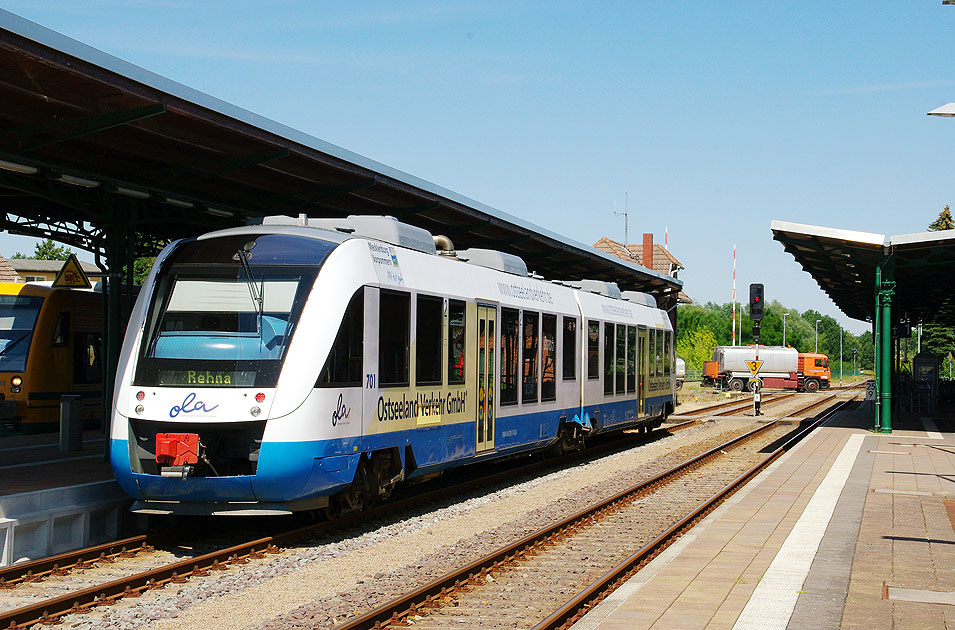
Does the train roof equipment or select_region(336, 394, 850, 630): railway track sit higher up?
the train roof equipment

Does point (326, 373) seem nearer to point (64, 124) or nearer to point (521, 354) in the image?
point (64, 124)

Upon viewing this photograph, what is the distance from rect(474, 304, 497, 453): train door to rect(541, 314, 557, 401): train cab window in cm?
215

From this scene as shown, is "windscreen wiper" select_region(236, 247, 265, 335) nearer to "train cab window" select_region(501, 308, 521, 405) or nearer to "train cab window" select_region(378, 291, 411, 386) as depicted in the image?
"train cab window" select_region(378, 291, 411, 386)

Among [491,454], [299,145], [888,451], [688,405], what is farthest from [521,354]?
[688,405]

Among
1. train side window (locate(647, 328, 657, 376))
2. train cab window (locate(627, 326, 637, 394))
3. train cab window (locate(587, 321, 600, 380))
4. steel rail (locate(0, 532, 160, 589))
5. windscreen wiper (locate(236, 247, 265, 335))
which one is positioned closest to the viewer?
steel rail (locate(0, 532, 160, 589))

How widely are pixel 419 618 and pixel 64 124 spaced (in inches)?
274

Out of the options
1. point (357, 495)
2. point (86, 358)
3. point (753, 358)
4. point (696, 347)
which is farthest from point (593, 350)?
point (696, 347)

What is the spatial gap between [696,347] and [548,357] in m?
82.6

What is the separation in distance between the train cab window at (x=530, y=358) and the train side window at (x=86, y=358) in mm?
9437

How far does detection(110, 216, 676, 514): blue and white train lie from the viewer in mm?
9734

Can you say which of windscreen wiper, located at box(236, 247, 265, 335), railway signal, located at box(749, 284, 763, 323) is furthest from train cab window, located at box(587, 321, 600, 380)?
railway signal, located at box(749, 284, 763, 323)

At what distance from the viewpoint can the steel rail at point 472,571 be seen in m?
7.32

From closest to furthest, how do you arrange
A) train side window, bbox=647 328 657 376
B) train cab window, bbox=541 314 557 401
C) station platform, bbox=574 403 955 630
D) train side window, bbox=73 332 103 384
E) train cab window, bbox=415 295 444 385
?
station platform, bbox=574 403 955 630 < train cab window, bbox=415 295 444 385 < train cab window, bbox=541 314 557 401 < train side window, bbox=73 332 103 384 < train side window, bbox=647 328 657 376

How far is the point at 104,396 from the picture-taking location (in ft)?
45.6
